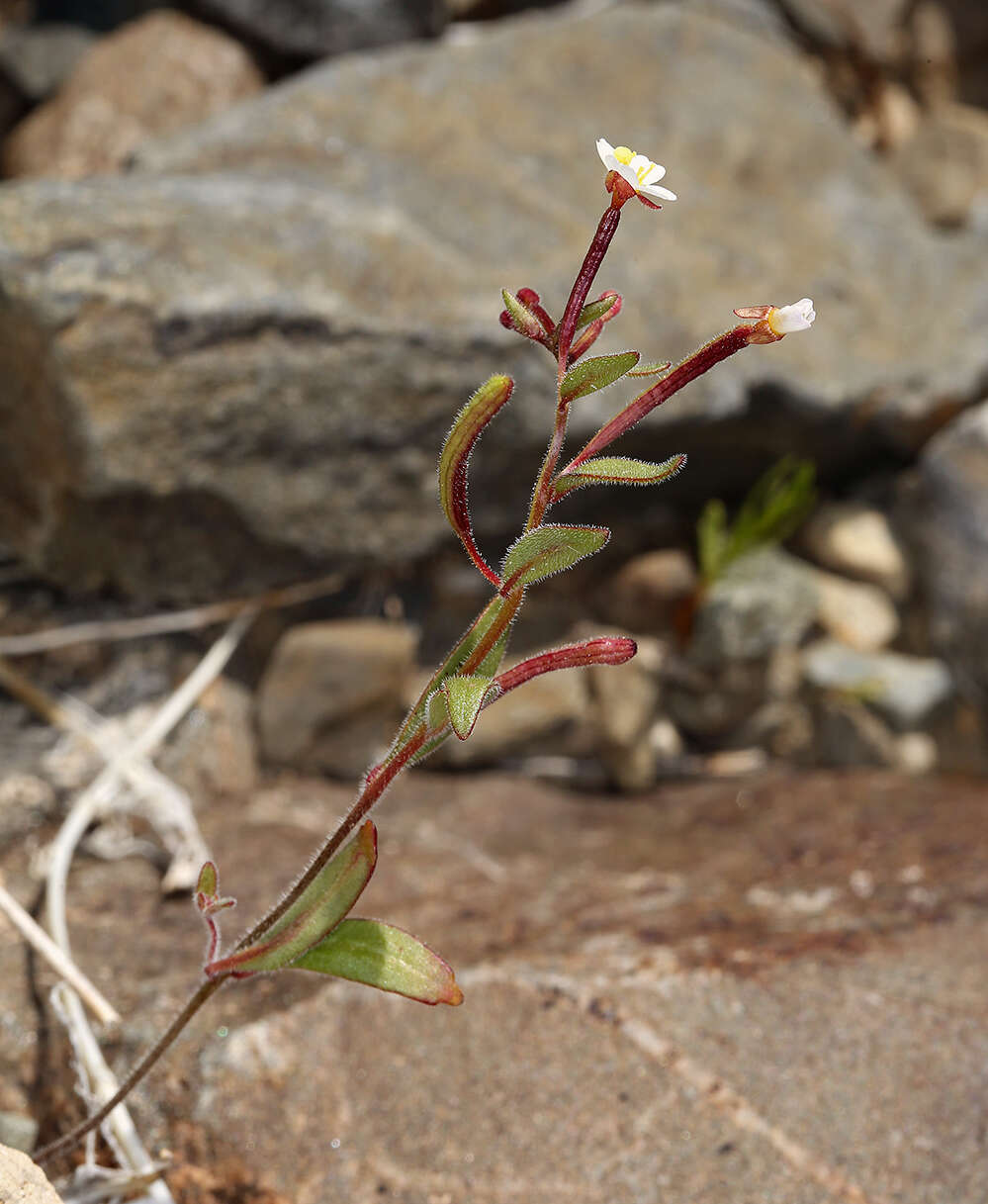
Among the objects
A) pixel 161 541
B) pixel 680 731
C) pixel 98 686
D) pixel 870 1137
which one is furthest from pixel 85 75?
pixel 870 1137

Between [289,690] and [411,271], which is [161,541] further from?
[411,271]

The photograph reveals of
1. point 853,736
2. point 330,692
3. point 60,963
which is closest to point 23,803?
point 60,963

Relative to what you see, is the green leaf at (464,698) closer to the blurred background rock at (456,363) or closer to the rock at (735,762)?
the blurred background rock at (456,363)

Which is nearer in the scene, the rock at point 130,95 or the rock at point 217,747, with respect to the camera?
the rock at point 217,747

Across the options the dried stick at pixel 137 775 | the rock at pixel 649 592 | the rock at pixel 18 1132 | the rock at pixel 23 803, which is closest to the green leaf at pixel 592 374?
the rock at pixel 18 1132

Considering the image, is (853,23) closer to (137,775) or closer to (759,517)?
(759,517)

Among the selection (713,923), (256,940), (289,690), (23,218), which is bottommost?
(289,690)
